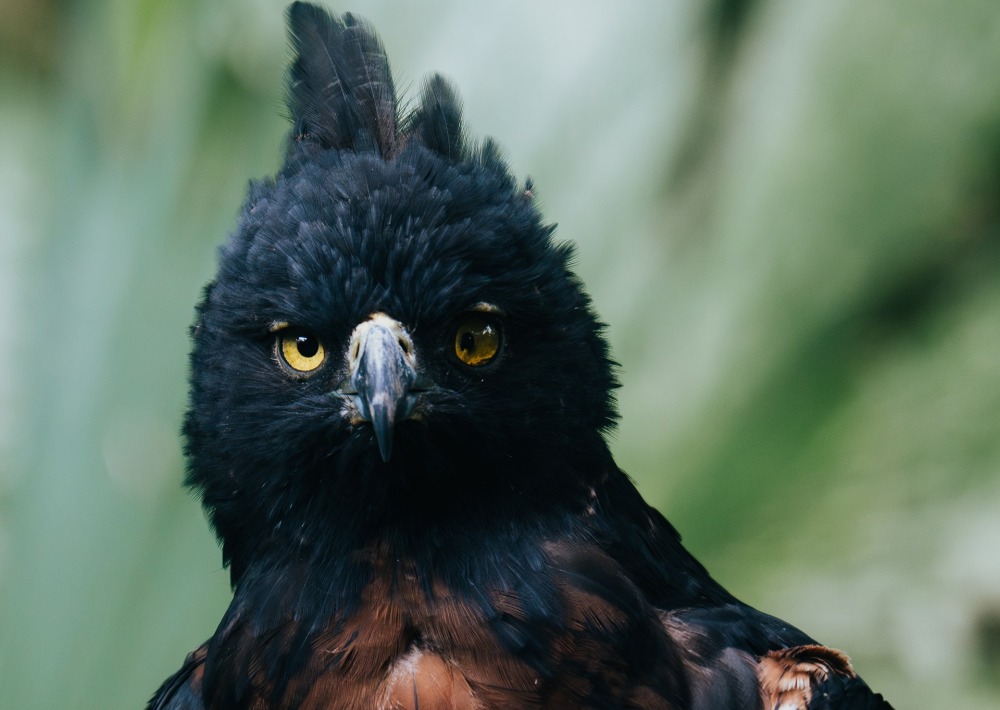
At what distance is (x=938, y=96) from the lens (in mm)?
4625

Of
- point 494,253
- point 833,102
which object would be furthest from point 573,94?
point 494,253

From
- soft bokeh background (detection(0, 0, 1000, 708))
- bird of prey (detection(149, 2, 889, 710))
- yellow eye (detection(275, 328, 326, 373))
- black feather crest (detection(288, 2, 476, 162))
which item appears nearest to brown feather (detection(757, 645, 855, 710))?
bird of prey (detection(149, 2, 889, 710))

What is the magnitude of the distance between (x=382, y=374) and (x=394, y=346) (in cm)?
9

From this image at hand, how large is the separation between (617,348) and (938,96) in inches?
64.6

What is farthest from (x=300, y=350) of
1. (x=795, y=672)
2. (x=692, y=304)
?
(x=692, y=304)

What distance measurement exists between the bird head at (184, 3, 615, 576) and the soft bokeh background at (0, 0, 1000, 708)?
6.86 ft

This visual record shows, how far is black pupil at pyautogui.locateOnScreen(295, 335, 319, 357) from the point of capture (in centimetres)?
228

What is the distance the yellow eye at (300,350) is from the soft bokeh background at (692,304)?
220 cm

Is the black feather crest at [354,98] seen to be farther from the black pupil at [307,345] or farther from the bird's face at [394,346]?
the black pupil at [307,345]

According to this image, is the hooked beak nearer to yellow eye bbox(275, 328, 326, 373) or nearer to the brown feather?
yellow eye bbox(275, 328, 326, 373)

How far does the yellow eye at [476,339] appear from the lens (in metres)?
2.28

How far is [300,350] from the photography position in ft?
7.54

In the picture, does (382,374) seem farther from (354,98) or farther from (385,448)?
(354,98)

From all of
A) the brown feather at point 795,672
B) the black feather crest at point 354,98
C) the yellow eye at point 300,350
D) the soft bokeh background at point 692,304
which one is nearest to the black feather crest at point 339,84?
the black feather crest at point 354,98
